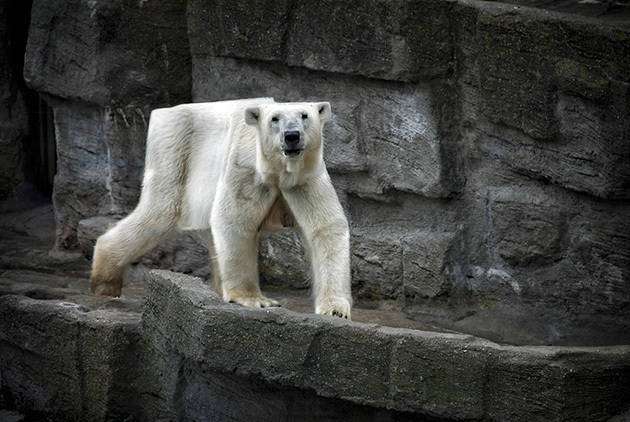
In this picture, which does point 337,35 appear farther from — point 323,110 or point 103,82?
point 103,82

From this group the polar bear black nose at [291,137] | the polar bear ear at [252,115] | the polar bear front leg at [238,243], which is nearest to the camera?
the polar bear black nose at [291,137]

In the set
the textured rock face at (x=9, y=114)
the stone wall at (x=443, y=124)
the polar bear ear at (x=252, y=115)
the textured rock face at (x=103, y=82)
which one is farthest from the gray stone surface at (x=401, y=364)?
the textured rock face at (x=9, y=114)

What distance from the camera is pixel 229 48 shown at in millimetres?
9742

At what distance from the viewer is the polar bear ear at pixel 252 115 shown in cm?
784

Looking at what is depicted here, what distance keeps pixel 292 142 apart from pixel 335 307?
0.88 meters

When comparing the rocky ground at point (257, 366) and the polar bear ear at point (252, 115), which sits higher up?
the polar bear ear at point (252, 115)

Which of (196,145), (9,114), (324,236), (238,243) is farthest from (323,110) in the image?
(9,114)

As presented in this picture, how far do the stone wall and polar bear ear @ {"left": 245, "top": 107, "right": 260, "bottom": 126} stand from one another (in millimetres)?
1386

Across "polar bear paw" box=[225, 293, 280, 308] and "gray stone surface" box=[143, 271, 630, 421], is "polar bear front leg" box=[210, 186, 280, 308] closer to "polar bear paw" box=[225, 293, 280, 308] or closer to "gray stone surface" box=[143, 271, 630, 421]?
"polar bear paw" box=[225, 293, 280, 308]

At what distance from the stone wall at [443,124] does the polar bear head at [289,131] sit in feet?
4.11

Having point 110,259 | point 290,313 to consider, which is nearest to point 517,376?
point 290,313

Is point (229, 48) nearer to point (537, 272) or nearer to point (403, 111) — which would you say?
point (403, 111)

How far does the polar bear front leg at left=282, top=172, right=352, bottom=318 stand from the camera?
774cm

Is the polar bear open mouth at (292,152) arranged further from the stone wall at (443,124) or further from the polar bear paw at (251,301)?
the stone wall at (443,124)
